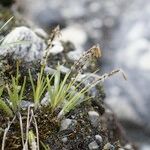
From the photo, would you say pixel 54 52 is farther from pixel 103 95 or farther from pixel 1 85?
pixel 1 85

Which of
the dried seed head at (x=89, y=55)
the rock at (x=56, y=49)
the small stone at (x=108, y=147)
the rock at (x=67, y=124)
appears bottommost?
the small stone at (x=108, y=147)

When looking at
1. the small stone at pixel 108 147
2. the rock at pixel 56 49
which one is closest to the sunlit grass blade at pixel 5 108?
the small stone at pixel 108 147

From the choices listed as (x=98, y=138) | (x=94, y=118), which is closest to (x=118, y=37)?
(x=94, y=118)

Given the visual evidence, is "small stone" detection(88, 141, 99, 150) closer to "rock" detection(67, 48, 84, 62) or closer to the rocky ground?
the rocky ground

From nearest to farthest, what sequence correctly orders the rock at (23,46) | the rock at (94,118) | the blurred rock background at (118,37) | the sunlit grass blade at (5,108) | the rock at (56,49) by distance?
1. the sunlit grass blade at (5,108)
2. the rock at (94,118)
3. the rock at (23,46)
4. the rock at (56,49)
5. the blurred rock background at (118,37)

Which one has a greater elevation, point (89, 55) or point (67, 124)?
point (89, 55)

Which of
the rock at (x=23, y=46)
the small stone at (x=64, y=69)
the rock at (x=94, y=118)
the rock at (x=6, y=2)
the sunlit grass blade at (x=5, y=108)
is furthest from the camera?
the rock at (x=6, y=2)

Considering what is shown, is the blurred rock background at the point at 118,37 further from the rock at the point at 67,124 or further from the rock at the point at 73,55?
the rock at the point at 67,124

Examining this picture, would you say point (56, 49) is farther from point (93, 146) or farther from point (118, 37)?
point (118, 37)
